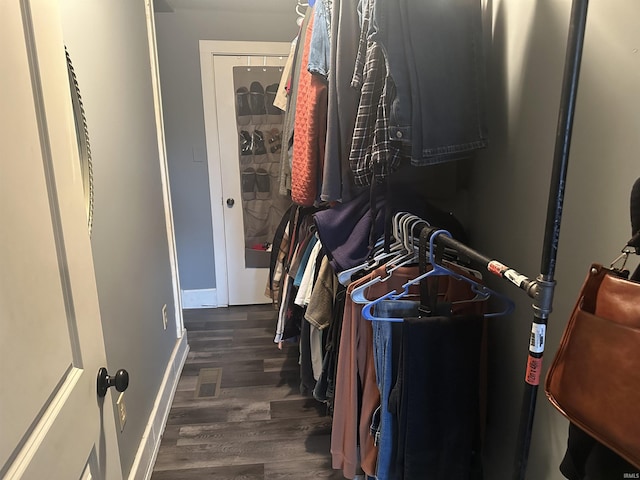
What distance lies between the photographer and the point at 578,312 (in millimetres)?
658

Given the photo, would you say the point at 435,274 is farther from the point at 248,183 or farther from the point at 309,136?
the point at 248,183

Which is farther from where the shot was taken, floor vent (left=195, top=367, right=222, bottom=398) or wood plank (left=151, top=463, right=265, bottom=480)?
floor vent (left=195, top=367, right=222, bottom=398)

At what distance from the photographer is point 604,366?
0.61m

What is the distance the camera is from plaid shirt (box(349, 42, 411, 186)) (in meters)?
1.12

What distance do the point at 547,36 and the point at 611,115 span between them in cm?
30

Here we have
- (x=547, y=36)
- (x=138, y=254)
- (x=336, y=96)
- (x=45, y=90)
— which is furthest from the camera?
(x=138, y=254)

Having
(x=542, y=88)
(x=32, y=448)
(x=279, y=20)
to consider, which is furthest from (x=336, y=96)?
(x=279, y=20)

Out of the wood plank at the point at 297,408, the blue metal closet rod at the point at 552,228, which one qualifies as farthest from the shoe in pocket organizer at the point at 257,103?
the blue metal closet rod at the point at 552,228

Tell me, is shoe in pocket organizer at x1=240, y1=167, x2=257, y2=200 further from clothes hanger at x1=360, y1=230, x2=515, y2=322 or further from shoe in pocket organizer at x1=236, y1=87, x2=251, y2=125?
clothes hanger at x1=360, y1=230, x2=515, y2=322

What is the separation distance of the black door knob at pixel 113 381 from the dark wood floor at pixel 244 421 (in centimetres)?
107

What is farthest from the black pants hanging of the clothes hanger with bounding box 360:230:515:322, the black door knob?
the black door knob

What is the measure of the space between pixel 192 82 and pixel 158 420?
234 cm

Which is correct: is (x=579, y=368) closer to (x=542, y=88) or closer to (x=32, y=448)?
(x=542, y=88)

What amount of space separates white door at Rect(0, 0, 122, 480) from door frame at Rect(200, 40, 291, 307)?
2473mm
